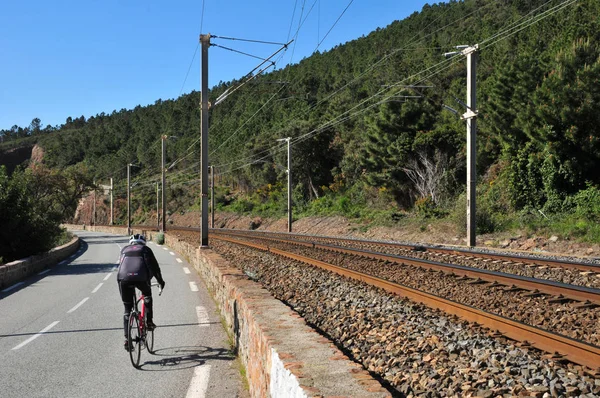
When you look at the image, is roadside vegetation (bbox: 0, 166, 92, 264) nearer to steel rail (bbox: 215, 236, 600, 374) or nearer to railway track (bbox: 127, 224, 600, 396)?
railway track (bbox: 127, 224, 600, 396)

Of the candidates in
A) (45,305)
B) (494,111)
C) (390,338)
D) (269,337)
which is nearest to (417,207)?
(494,111)

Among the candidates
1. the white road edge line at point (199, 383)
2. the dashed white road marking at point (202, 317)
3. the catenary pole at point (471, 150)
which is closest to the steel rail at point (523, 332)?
the dashed white road marking at point (202, 317)

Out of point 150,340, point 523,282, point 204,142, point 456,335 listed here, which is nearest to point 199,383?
point 150,340

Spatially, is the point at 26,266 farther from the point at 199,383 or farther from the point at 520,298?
the point at 520,298

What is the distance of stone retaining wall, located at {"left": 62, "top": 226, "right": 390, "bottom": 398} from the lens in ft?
10.8

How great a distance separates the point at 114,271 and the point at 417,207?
20980 mm

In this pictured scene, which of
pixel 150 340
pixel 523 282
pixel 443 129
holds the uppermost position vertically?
pixel 443 129

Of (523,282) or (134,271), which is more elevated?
(134,271)

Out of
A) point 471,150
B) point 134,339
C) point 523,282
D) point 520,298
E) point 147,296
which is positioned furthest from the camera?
point 471,150

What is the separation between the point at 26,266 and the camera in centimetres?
1770

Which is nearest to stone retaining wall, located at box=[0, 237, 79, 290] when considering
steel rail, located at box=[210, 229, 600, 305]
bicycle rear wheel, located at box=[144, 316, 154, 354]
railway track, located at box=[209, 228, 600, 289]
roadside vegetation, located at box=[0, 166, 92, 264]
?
roadside vegetation, located at box=[0, 166, 92, 264]

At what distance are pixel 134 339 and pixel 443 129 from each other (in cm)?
3357

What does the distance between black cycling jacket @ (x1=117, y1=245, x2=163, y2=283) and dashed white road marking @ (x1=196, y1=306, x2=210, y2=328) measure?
7.55ft

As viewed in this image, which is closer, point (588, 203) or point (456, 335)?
point (456, 335)
